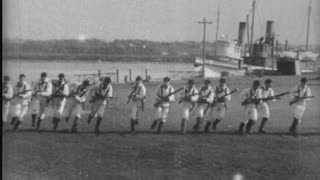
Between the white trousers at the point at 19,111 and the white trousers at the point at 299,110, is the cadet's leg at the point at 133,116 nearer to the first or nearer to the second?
the white trousers at the point at 19,111

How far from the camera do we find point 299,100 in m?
5.81

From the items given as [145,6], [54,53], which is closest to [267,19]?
[145,6]

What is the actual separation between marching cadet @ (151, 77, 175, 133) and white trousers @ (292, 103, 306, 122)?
149cm

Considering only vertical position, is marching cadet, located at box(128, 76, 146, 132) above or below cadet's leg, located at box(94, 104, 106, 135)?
above

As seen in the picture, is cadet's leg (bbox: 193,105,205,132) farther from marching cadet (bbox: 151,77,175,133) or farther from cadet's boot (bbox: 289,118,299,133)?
cadet's boot (bbox: 289,118,299,133)

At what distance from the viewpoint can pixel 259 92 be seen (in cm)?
595

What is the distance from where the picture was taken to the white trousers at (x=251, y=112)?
5.86 m

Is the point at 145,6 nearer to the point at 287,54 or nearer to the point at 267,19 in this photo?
the point at 267,19

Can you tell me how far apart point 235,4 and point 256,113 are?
134 centimetres

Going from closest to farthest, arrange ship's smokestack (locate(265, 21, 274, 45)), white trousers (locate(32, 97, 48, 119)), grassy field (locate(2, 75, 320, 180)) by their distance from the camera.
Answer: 1. grassy field (locate(2, 75, 320, 180))
2. ship's smokestack (locate(265, 21, 274, 45))
3. white trousers (locate(32, 97, 48, 119))

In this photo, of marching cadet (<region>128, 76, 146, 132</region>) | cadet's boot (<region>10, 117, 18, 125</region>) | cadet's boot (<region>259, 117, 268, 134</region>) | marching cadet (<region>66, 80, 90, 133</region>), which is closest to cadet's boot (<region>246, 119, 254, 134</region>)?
cadet's boot (<region>259, 117, 268, 134</region>)

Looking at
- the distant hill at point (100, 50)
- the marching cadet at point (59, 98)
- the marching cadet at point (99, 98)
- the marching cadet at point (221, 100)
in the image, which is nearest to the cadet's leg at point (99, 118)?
the marching cadet at point (99, 98)

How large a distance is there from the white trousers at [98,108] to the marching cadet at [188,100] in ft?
3.24

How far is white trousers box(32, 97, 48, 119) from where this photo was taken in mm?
5927
